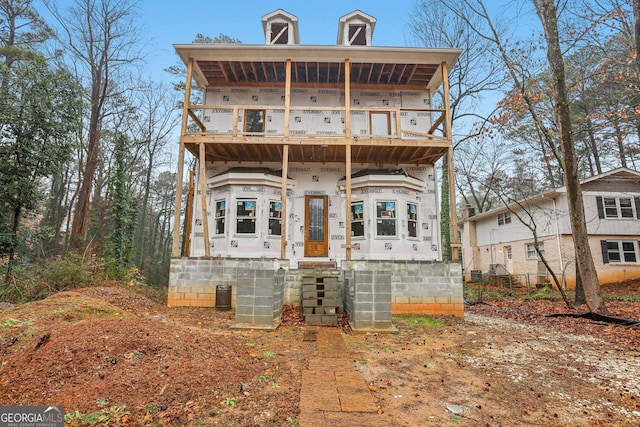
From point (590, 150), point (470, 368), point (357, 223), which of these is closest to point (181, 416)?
point (470, 368)

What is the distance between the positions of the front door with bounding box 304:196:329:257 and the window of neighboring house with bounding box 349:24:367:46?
6.33 m

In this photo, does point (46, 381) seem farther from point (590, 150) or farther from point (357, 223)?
point (590, 150)

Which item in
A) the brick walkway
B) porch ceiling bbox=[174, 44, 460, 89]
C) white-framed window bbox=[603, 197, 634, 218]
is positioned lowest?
the brick walkway

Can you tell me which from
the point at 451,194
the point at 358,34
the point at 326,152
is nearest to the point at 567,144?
the point at 451,194

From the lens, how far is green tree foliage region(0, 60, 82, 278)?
9.52 meters

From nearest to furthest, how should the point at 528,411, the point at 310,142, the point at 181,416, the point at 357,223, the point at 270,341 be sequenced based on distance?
the point at 181,416, the point at 528,411, the point at 270,341, the point at 310,142, the point at 357,223

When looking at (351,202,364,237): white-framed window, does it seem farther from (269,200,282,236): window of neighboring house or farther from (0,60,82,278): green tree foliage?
(0,60,82,278): green tree foliage

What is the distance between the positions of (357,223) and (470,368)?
7.03 metres

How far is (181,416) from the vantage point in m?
2.92

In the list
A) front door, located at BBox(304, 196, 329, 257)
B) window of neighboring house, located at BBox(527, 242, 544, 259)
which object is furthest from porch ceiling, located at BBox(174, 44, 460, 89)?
window of neighboring house, located at BBox(527, 242, 544, 259)

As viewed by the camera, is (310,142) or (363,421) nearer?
(363,421)

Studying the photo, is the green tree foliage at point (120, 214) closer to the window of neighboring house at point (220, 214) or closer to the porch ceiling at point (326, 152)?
the porch ceiling at point (326, 152)

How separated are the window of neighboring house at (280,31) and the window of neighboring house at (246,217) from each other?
650 centimetres

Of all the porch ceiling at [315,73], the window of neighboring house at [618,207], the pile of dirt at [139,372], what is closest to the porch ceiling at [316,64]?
the porch ceiling at [315,73]
